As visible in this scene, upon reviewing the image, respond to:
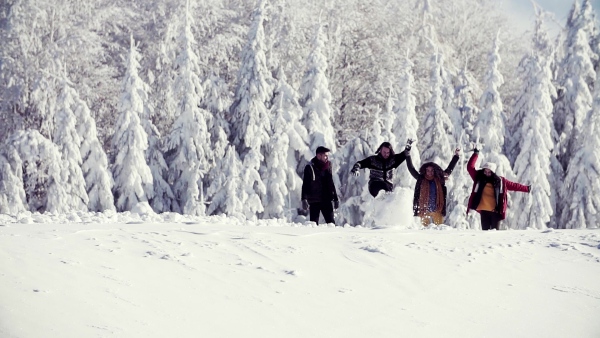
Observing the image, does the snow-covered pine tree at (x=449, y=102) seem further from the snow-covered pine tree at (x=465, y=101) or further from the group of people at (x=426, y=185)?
the group of people at (x=426, y=185)

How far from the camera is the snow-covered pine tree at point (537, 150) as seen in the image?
78.3ft

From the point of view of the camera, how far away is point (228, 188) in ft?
72.3

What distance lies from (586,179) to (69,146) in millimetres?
17504

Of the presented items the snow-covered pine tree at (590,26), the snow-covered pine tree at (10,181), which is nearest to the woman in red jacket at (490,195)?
the snow-covered pine tree at (10,181)

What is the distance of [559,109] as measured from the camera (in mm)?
25984

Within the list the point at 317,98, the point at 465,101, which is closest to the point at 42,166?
the point at 317,98

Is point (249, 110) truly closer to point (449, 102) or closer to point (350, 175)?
point (350, 175)

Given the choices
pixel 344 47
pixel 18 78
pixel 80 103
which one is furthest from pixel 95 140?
pixel 344 47

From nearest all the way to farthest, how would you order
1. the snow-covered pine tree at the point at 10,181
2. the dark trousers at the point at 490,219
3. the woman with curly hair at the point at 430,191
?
the woman with curly hair at the point at 430,191
the dark trousers at the point at 490,219
the snow-covered pine tree at the point at 10,181

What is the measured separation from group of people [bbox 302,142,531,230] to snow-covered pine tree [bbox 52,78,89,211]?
12.1 metres

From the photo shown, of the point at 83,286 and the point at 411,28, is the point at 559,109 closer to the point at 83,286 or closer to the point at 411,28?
the point at 411,28

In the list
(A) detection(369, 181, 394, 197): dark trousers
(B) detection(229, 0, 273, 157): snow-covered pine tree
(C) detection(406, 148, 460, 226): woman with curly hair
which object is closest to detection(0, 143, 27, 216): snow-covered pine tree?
(B) detection(229, 0, 273, 157): snow-covered pine tree

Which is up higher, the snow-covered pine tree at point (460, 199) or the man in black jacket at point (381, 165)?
the man in black jacket at point (381, 165)

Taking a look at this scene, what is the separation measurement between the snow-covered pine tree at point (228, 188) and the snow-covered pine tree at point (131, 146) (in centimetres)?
211
